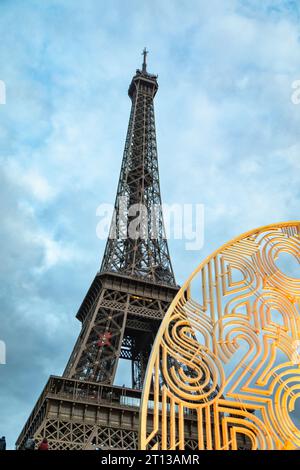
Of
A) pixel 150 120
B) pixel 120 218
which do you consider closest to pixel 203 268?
pixel 120 218

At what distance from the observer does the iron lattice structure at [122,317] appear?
24781 mm

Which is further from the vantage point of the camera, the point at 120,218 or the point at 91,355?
the point at 120,218

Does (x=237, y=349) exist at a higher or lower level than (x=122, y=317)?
lower

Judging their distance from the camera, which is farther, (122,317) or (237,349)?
(122,317)

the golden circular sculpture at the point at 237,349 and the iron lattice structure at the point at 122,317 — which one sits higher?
the iron lattice structure at the point at 122,317

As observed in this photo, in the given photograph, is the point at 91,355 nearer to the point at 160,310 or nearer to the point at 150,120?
the point at 160,310

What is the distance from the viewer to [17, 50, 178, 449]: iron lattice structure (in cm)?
2478

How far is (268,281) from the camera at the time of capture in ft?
32.3

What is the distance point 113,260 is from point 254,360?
27020mm

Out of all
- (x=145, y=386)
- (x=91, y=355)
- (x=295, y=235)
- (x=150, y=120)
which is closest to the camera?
(x=145, y=386)

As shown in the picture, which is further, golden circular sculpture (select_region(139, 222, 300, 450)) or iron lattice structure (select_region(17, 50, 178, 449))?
iron lattice structure (select_region(17, 50, 178, 449))

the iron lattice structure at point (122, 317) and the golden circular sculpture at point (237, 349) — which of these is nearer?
the golden circular sculpture at point (237, 349)

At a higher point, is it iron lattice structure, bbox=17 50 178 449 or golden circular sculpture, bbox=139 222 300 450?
iron lattice structure, bbox=17 50 178 449

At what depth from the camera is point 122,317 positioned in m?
31.4
